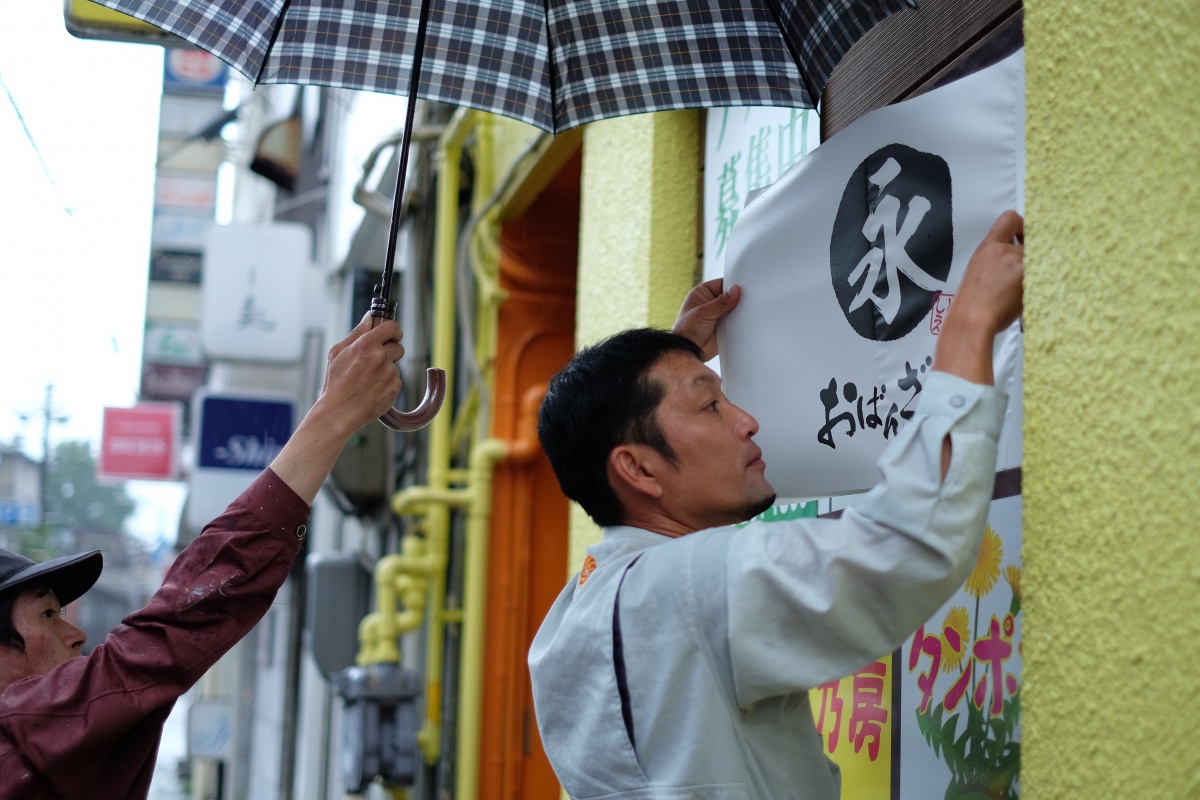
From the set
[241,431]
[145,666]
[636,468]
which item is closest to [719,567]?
[636,468]

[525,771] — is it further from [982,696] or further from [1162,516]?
[1162,516]

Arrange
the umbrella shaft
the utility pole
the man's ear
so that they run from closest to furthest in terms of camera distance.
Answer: the man's ear
the umbrella shaft
the utility pole

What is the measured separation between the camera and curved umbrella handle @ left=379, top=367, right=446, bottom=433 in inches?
84.0

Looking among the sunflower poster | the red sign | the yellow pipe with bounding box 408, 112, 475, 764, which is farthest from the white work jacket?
→ the red sign

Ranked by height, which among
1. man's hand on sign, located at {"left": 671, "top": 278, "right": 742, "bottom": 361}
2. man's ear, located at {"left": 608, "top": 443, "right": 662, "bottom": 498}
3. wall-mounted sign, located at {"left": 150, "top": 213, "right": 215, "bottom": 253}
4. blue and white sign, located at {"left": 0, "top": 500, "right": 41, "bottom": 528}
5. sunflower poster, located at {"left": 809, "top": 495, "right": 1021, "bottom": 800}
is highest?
wall-mounted sign, located at {"left": 150, "top": 213, "right": 215, "bottom": 253}

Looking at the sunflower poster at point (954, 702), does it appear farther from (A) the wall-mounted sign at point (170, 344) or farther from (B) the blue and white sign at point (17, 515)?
(B) the blue and white sign at point (17, 515)

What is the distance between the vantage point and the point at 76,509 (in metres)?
39.8

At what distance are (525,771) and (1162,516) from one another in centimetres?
503

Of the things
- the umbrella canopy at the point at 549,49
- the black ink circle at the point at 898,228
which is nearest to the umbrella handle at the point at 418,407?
the umbrella canopy at the point at 549,49

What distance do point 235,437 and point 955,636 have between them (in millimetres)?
8572

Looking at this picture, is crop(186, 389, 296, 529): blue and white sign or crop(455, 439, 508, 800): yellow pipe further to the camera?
crop(186, 389, 296, 529): blue and white sign

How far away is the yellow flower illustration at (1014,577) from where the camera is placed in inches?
77.0

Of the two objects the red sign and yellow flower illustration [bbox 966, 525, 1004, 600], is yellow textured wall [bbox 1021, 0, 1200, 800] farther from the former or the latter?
the red sign

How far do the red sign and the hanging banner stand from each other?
15.8m
